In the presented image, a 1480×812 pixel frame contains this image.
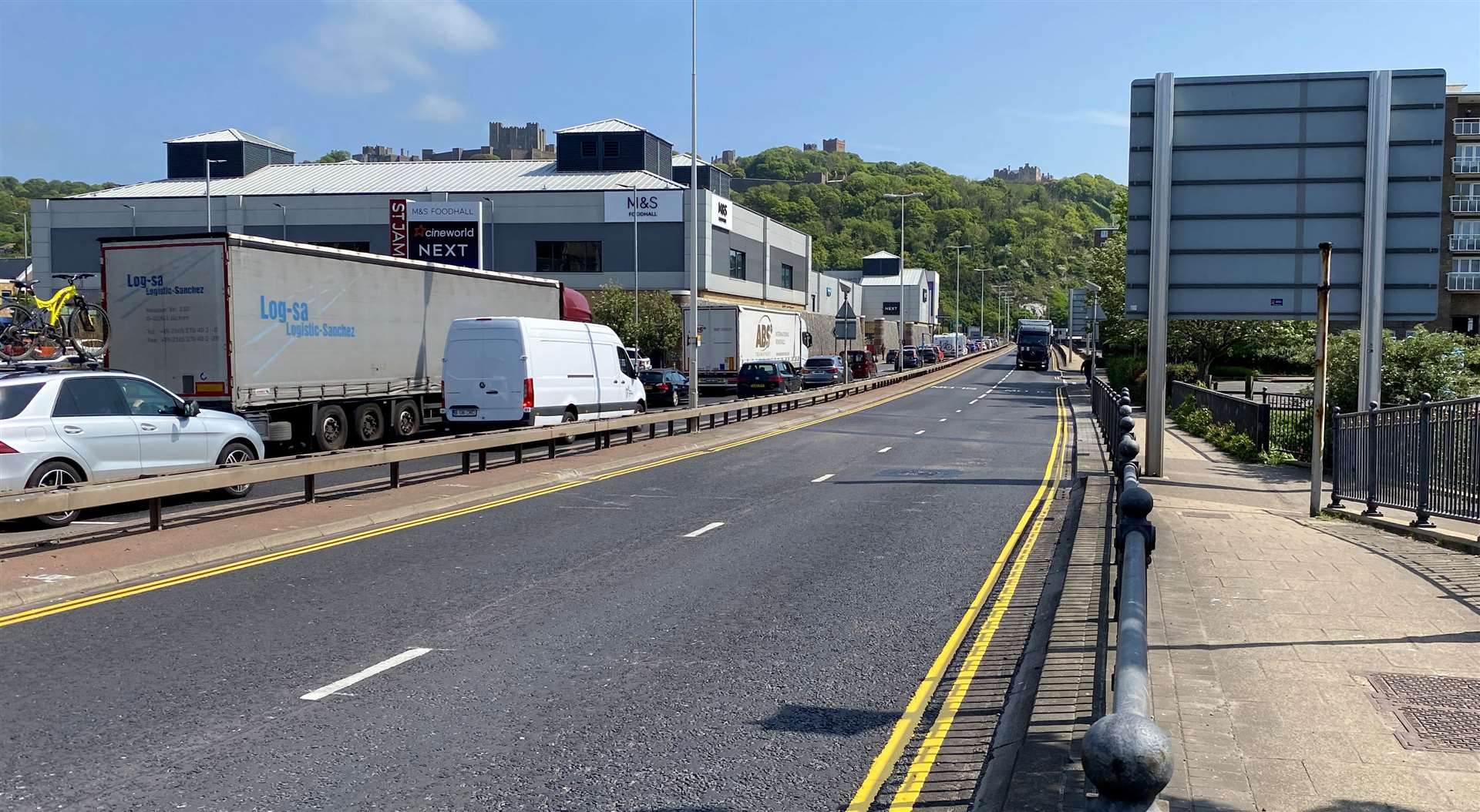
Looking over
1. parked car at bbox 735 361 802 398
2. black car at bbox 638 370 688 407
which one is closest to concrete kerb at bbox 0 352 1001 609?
black car at bbox 638 370 688 407

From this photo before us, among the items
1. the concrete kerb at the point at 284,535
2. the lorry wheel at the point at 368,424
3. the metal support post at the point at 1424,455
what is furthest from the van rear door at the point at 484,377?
the metal support post at the point at 1424,455

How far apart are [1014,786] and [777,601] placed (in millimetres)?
4593

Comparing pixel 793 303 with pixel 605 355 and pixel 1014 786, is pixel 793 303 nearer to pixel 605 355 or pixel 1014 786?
pixel 605 355

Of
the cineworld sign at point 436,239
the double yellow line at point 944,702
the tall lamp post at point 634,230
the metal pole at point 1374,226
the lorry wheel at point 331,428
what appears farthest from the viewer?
the tall lamp post at point 634,230

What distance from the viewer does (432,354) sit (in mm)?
25188

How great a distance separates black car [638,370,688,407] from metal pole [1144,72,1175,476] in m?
23.8

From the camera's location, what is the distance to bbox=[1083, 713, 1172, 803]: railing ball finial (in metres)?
2.44

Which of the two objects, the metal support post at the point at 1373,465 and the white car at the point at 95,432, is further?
the metal support post at the point at 1373,465

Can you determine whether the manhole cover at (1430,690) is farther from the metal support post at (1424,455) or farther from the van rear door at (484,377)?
the van rear door at (484,377)

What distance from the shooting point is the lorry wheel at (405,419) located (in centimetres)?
2408

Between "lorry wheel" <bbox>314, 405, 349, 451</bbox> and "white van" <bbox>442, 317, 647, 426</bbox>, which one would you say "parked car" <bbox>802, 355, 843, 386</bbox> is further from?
"lorry wheel" <bbox>314, 405, 349, 451</bbox>

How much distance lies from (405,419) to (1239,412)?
17.8m

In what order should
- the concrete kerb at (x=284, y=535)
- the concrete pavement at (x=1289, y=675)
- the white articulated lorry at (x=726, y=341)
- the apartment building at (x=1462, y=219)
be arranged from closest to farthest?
the concrete pavement at (x=1289, y=675), the concrete kerb at (x=284, y=535), the white articulated lorry at (x=726, y=341), the apartment building at (x=1462, y=219)

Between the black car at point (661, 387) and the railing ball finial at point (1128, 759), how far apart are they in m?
38.2
